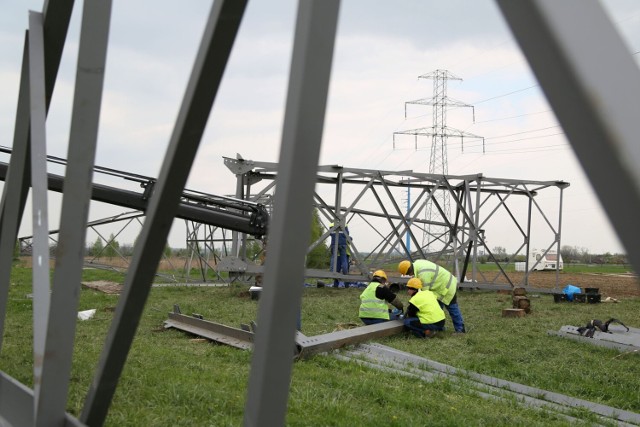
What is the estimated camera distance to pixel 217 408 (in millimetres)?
4328

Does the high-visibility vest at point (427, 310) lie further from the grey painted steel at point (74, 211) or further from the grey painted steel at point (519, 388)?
the grey painted steel at point (74, 211)

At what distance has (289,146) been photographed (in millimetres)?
1497


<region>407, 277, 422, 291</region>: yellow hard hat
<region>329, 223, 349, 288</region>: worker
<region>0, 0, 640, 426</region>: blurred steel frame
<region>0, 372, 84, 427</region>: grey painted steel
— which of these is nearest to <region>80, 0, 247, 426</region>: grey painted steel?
<region>0, 0, 640, 426</region>: blurred steel frame

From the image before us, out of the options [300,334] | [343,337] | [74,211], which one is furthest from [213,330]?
[74,211]

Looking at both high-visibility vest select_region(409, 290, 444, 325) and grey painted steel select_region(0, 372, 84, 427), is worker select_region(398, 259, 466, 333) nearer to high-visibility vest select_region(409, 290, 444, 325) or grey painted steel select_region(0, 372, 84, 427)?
high-visibility vest select_region(409, 290, 444, 325)

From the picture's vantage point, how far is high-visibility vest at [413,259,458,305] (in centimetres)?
1017

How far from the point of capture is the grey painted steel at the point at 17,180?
374 cm

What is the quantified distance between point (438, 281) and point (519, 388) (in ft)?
13.8

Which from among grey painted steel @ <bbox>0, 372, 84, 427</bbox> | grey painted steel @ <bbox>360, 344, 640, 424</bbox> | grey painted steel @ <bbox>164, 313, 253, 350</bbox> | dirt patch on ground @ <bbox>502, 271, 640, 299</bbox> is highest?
dirt patch on ground @ <bbox>502, 271, 640, 299</bbox>

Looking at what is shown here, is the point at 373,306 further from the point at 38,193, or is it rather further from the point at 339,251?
the point at 339,251

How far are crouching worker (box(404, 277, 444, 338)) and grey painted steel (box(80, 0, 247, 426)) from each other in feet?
22.8

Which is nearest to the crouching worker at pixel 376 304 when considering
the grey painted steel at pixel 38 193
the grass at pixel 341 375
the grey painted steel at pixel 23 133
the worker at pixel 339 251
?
the grass at pixel 341 375

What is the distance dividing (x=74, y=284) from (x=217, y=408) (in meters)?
1.82

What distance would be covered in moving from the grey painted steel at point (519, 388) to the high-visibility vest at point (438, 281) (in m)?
2.39
